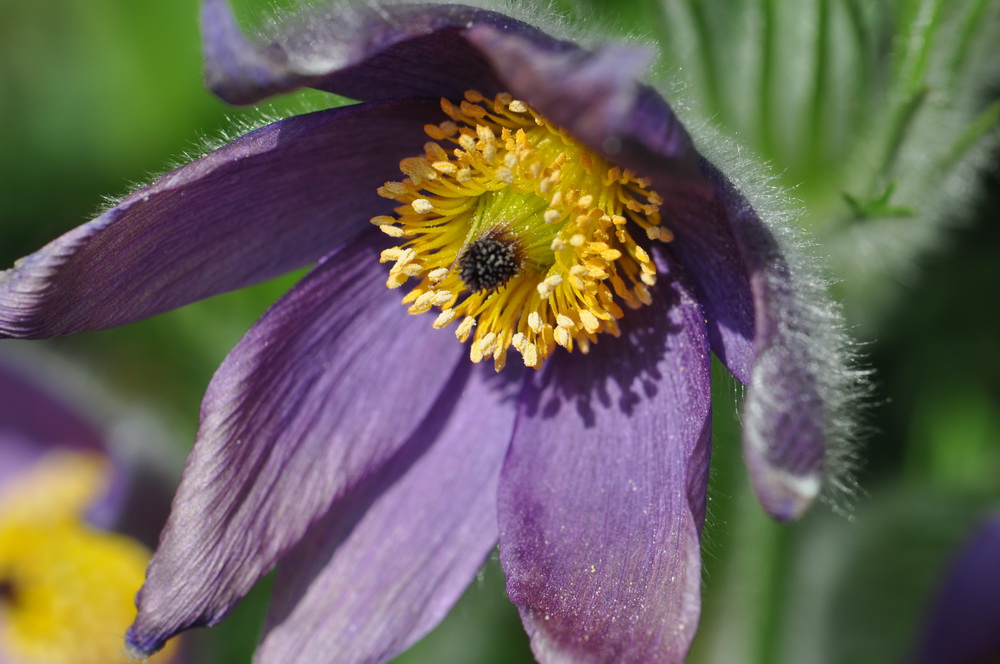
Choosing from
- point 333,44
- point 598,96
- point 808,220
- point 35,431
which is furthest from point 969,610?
point 35,431

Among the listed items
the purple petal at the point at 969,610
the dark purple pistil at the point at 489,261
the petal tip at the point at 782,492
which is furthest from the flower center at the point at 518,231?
the purple petal at the point at 969,610

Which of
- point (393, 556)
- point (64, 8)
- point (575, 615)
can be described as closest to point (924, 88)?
point (575, 615)

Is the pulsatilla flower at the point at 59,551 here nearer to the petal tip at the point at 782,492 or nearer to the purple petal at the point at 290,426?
the purple petal at the point at 290,426

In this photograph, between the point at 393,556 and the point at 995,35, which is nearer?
the point at 393,556

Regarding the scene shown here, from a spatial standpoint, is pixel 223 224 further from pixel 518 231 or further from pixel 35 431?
pixel 35 431

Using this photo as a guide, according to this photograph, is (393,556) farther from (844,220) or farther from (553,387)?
(844,220)

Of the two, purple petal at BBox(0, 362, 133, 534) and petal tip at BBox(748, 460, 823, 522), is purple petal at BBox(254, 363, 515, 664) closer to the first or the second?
petal tip at BBox(748, 460, 823, 522)
